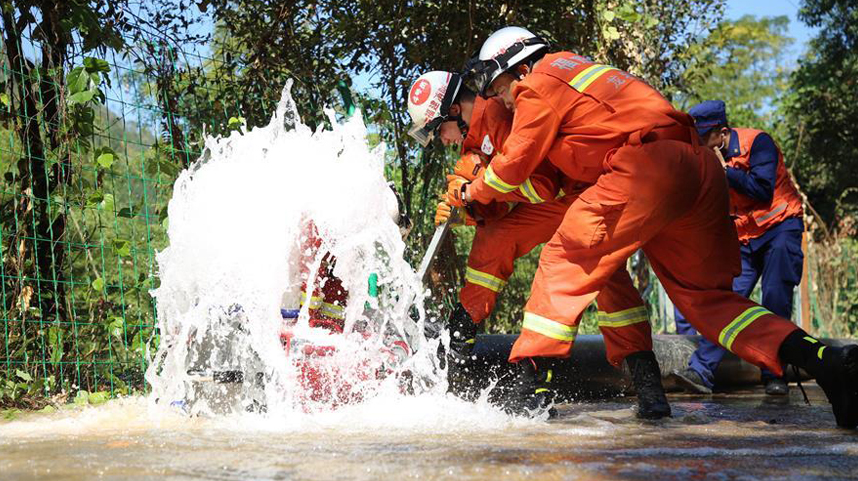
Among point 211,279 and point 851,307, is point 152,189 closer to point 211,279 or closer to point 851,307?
point 211,279

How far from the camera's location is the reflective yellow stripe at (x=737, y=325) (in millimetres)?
3547

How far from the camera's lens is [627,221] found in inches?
136

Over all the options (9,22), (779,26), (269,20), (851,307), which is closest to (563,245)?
(9,22)

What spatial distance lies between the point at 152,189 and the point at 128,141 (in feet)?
1.05

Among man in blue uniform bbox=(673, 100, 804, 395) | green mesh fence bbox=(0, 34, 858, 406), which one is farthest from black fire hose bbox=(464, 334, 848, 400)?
green mesh fence bbox=(0, 34, 858, 406)

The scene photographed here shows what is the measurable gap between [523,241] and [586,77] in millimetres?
983

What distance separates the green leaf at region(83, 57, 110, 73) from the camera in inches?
176

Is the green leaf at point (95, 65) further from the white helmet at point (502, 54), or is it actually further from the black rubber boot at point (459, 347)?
the black rubber boot at point (459, 347)

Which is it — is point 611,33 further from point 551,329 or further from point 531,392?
point 551,329

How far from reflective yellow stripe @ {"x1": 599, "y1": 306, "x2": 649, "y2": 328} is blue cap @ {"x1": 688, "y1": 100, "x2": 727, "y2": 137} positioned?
1.78 meters

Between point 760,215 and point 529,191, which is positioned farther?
point 760,215

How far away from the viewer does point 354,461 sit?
2436 mm

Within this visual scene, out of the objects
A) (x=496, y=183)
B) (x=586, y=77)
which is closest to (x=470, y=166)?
(x=496, y=183)

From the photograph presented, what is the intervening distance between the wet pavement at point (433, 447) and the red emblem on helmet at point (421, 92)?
5.01 ft
